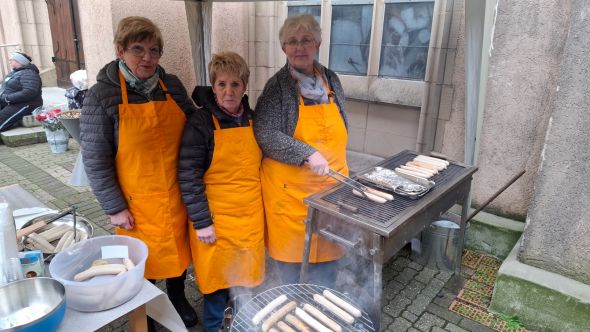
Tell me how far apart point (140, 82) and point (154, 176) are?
1.97 feet

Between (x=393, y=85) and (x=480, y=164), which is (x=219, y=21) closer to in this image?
(x=393, y=85)

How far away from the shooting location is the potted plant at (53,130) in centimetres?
716

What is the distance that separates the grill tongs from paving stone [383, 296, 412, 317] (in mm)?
1345

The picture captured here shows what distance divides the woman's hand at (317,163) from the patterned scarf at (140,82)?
1126 mm

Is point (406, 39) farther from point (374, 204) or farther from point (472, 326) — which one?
point (472, 326)

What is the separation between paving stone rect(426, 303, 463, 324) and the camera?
3.19 m

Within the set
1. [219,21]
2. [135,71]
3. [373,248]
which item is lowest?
[373,248]

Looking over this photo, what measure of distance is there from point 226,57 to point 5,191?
2631 millimetres

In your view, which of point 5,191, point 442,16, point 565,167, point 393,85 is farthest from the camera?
point 393,85

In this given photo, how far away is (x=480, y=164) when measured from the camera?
168 inches

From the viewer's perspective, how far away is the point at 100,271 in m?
1.88

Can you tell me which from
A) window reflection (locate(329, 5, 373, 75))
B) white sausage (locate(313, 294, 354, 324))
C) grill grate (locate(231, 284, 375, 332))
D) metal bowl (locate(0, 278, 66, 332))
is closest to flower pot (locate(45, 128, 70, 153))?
window reflection (locate(329, 5, 373, 75))

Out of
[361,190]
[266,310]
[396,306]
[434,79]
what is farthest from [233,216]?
[434,79]

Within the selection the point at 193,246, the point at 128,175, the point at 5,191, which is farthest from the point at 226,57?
the point at 5,191
